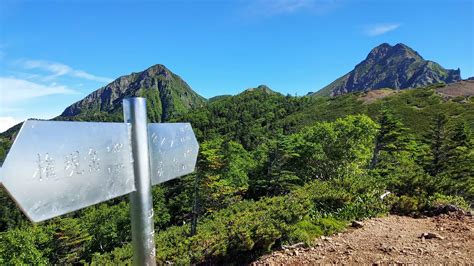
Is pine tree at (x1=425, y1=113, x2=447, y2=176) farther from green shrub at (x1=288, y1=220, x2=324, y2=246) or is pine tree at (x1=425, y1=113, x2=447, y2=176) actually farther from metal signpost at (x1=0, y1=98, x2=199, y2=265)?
metal signpost at (x1=0, y1=98, x2=199, y2=265)

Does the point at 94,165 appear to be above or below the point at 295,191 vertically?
above

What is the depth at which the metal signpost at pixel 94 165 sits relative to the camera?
1.33 metres

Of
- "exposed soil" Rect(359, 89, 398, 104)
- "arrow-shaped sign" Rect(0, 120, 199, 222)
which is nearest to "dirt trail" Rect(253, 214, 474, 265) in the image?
"arrow-shaped sign" Rect(0, 120, 199, 222)

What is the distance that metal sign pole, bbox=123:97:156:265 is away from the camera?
6.11 feet

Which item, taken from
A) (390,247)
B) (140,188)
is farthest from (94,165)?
(390,247)

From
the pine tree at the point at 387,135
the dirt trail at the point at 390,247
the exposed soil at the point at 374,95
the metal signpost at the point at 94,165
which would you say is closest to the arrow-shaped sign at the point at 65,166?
the metal signpost at the point at 94,165

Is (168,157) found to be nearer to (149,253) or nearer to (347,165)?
(149,253)

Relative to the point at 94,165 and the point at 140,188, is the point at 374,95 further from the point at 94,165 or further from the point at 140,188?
the point at 94,165

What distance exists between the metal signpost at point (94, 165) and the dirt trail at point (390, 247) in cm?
373

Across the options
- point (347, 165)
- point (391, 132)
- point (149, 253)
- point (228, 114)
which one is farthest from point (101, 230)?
point (228, 114)

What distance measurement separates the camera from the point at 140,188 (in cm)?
191

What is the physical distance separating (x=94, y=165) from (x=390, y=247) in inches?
206

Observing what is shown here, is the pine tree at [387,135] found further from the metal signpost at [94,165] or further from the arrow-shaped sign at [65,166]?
the arrow-shaped sign at [65,166]

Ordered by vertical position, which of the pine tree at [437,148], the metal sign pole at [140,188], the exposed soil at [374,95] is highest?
the exposed soil at [374,95]
